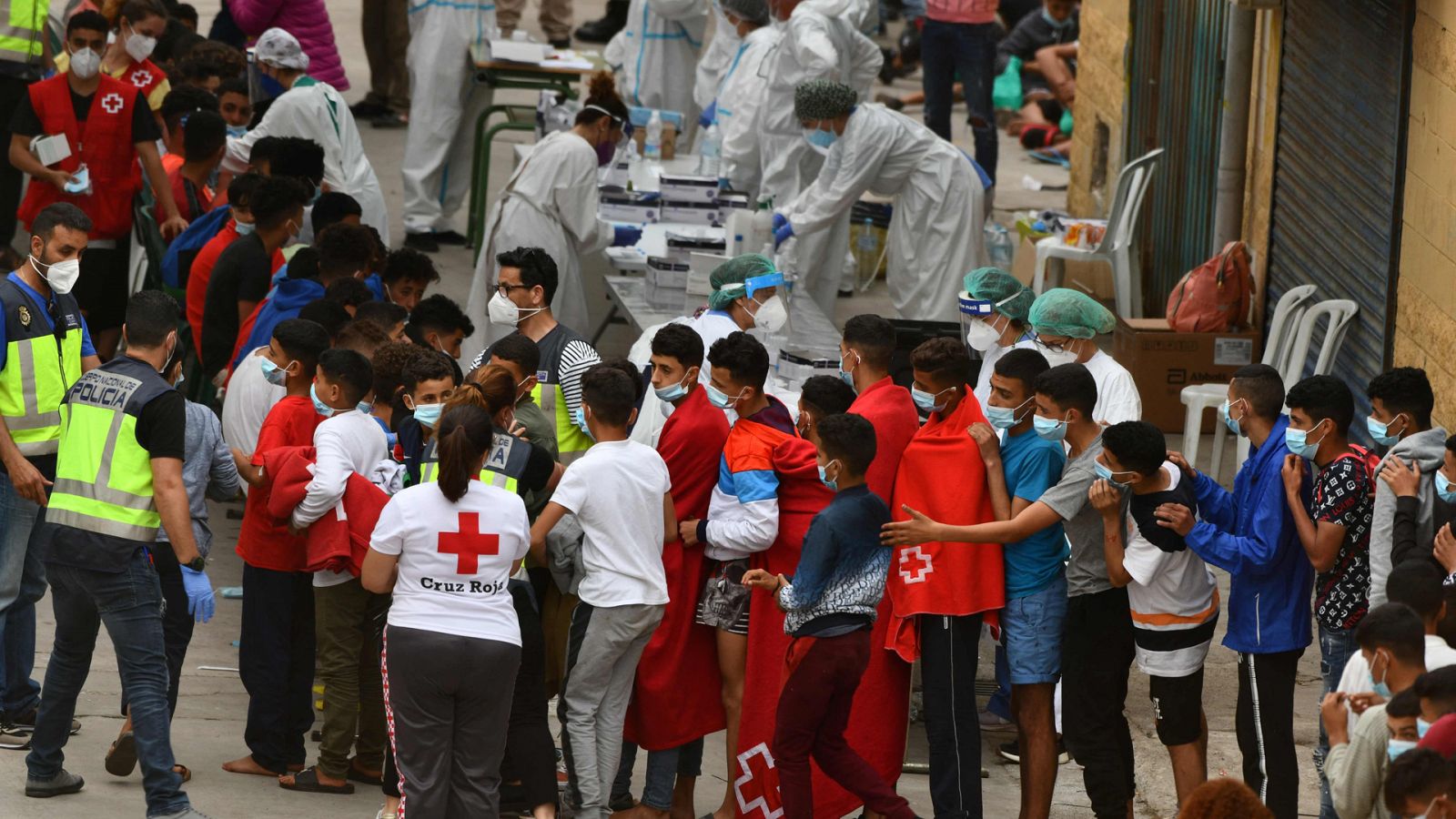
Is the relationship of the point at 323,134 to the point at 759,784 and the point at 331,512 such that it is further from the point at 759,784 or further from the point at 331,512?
the point at 759,784

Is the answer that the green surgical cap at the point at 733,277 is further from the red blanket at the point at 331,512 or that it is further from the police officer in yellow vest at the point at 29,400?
the police officer in yellow vest at the point at 29,400

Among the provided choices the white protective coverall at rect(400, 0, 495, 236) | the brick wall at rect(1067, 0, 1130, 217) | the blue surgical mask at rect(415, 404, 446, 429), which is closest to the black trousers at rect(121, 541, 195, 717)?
the blue surgical mask at rect(415, 404, 446, 429)

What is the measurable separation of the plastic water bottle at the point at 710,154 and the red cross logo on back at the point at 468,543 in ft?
18.8

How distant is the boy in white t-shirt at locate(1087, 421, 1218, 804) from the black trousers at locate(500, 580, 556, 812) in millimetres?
1605

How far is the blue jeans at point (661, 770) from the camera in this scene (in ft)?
19.2

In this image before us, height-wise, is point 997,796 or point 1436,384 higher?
point 1436,384

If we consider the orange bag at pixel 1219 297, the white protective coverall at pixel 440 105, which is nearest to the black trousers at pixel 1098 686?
the orange bag at pixel 1219 297

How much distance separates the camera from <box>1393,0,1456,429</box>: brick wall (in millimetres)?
7219

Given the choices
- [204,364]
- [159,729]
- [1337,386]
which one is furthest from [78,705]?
[1337,386]

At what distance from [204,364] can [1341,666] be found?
4.50 metres

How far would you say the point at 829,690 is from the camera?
5.29m

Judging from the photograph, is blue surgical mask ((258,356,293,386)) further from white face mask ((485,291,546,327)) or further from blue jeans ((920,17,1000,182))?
blue jeans ((920,17,1000,182))

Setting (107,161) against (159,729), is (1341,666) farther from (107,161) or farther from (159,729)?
(107,161)

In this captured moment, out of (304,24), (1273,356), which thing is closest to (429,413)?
(1273,356)
